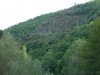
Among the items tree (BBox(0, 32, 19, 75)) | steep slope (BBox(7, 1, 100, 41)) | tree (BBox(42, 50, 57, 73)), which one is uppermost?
tree (BBox(0, 32, 19, 75))

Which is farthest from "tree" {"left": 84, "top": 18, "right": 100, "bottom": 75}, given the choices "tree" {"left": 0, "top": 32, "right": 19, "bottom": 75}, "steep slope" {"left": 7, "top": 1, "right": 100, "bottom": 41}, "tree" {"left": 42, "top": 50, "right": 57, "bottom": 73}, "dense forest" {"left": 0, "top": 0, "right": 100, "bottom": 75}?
"steep slope" {"left": 7, "top": 1, "right": 100, "bottom": 41}

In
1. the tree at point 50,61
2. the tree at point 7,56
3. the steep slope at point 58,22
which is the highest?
the tree at point 7,56

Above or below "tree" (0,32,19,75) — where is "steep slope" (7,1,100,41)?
below

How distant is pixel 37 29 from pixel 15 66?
120590 mm

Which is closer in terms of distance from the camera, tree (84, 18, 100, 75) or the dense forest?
tree (84, 18, 100, 75)

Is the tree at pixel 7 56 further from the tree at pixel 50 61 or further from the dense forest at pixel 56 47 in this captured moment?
the tree at pixel 50 61

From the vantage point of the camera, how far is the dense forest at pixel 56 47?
111 ft

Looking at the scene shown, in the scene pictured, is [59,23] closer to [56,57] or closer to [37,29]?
[37,29]

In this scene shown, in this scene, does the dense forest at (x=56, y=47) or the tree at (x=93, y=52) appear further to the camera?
the dense forest at (x=56, y=47)

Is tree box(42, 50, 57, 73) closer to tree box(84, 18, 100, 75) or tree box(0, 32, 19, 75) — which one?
tree box(0, 32, 19, 75)

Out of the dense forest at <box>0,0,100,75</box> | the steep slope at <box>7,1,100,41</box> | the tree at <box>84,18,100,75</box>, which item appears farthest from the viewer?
the steep slope at <box>7,1,100,41</box>

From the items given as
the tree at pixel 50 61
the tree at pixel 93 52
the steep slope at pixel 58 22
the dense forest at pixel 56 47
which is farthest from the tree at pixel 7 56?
the steep slope at pixel 58 22

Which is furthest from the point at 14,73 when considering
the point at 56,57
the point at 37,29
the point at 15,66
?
the point at 37,29

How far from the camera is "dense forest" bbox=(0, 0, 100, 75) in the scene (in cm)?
3375
